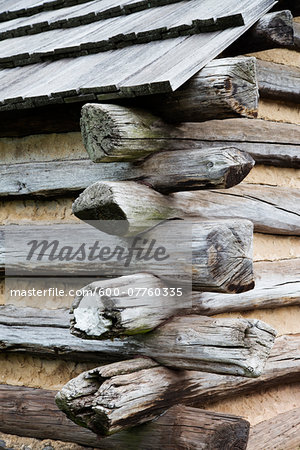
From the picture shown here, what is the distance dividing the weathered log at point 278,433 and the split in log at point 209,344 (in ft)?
3.04

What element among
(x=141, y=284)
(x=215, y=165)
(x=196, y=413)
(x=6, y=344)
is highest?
(x=215, y=165)

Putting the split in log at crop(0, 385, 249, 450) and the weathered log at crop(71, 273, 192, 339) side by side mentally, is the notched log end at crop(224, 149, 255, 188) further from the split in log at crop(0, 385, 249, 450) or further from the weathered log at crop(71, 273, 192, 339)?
the split in log at crop(0, 385, 249, 450)

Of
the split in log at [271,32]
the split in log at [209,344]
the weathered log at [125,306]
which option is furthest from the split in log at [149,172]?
the split in log at [271,32]

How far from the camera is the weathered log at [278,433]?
393cm

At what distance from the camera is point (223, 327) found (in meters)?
3.10

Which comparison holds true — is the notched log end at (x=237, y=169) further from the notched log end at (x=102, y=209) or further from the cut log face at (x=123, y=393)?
the cut log face at (x=123, y=393)

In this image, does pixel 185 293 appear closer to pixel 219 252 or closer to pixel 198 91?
pixel 219 252

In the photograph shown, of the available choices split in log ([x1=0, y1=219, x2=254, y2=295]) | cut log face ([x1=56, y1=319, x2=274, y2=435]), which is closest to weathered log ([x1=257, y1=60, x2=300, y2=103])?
split in log ([x1=0, y1=219, x2=254, y2=295])

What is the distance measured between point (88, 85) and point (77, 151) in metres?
0.65

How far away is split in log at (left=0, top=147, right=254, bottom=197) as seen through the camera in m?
3.12

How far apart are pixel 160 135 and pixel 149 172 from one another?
0.19 meters

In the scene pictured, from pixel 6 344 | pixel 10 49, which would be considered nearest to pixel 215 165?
pixel 6 344

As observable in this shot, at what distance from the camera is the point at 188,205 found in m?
3.49

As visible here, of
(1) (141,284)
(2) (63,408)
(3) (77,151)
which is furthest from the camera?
(3) (77,151)
